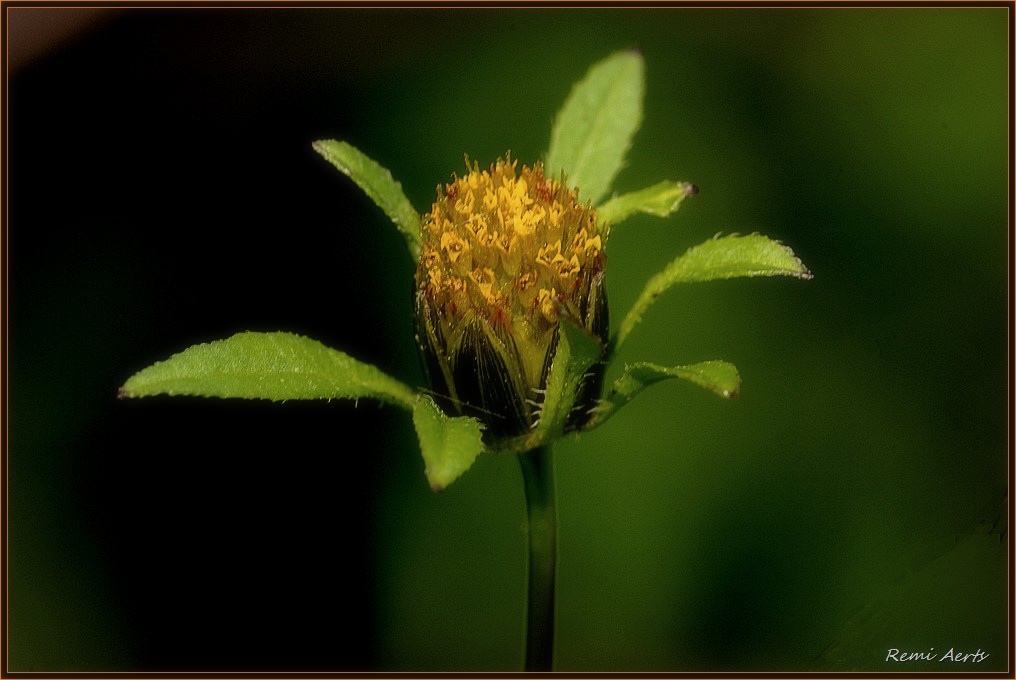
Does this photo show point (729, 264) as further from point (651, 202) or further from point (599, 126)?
point (599, 126)

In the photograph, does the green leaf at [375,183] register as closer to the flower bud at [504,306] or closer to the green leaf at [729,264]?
the flower bud at [504,306]

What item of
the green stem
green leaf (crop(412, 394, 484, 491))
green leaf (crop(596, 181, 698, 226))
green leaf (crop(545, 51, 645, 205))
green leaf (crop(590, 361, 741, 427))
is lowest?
the green stem

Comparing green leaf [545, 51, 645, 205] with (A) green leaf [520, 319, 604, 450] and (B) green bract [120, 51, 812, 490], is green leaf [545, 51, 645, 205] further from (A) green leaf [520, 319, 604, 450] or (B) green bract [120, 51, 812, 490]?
(A) green leaf [520, 319, 604, 450]

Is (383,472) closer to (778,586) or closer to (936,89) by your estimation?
(778,586)

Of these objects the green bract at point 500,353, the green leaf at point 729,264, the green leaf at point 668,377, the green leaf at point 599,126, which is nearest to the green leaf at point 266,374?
the green bract at point 500,353

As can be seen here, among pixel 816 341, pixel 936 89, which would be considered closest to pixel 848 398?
pixel 816 341

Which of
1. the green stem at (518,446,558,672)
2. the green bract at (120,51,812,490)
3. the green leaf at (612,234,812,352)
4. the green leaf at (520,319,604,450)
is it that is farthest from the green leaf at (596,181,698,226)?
the green stem at (518,446,558,672)
